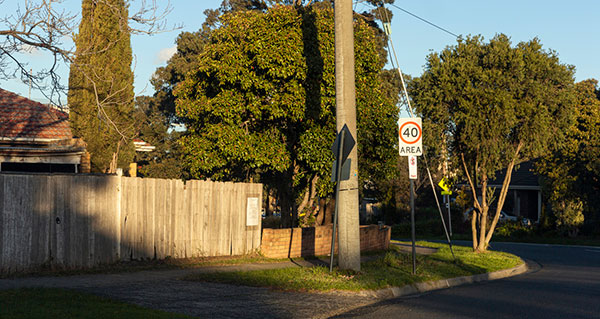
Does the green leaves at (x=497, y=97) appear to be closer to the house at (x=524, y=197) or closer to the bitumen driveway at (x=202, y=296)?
the bitumen driveway at (x=202, y=296)

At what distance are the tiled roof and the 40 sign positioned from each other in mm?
10329

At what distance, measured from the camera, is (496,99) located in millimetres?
20047

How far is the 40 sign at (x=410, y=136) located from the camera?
48.2 ft

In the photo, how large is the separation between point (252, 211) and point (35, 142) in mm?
7467

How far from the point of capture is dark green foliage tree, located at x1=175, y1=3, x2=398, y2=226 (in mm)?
18422

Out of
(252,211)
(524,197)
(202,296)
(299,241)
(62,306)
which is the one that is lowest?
(202,296)

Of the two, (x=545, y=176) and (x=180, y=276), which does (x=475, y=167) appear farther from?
(x=545, y=176)

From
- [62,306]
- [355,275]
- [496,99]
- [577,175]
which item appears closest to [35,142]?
[355,275]

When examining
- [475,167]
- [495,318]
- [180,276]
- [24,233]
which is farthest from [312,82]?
[495,318]

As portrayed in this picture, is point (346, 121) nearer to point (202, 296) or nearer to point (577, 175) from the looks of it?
point (202, 296)

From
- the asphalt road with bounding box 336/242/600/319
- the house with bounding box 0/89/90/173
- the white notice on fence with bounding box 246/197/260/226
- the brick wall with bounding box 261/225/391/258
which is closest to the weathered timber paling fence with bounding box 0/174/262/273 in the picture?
the white notice on fence with bounding box 246/197/260/226

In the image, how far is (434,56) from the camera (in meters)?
21.5

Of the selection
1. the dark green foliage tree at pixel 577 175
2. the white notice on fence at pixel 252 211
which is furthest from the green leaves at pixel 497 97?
the dark green foliage tree at pixel 577 175

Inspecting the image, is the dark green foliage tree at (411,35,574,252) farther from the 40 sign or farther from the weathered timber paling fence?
the weathered timber paling fence
